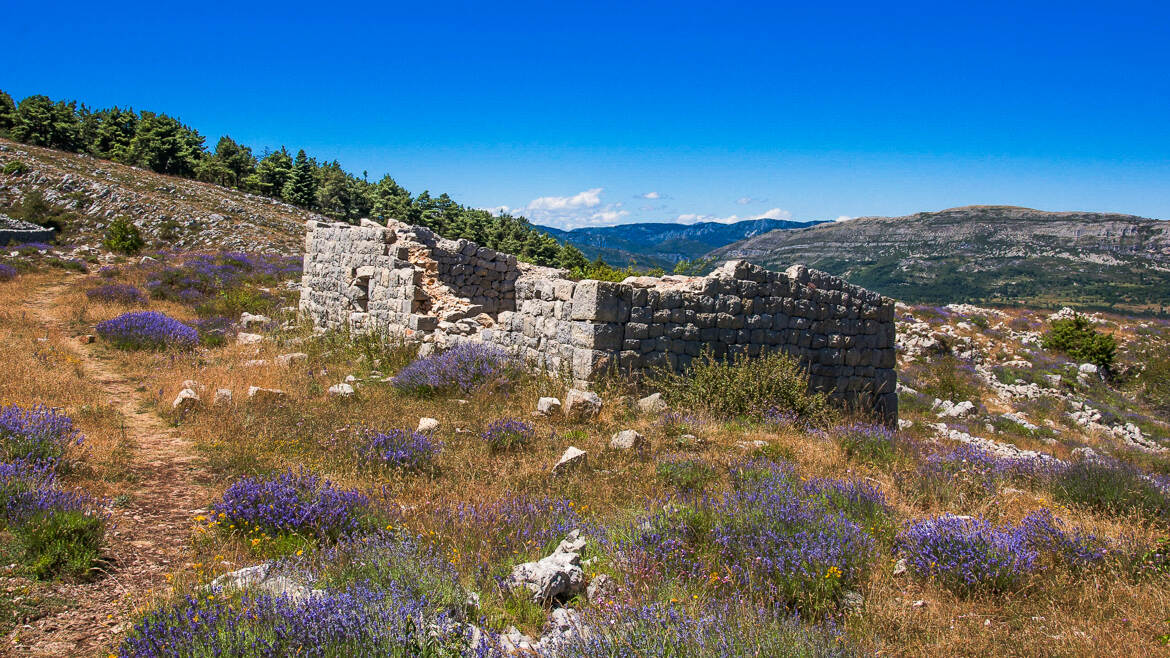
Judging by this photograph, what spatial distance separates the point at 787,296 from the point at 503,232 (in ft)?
109

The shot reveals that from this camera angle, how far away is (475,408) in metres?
7.89

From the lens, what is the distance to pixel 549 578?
11.2ft

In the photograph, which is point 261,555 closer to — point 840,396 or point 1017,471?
point 1017,471

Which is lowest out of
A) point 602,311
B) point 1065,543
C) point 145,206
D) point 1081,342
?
point 1081,342

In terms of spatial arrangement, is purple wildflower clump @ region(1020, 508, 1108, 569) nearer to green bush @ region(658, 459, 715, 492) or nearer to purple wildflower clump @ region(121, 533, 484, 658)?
green bush @ region(658, 459, 715, 492)

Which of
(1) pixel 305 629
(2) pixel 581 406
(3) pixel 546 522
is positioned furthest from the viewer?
(2) pixel 581 406

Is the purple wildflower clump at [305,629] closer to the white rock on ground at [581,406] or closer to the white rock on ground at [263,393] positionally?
the white rock on ground at [581,406]

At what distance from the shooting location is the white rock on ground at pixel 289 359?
9925mm

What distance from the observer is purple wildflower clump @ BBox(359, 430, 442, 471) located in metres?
5.55

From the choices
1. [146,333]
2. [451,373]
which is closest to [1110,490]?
[451,373]

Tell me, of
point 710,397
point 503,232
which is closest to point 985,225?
point 503,232

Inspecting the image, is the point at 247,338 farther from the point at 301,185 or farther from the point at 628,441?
the point at 301,185

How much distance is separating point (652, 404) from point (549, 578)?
16.3 ft

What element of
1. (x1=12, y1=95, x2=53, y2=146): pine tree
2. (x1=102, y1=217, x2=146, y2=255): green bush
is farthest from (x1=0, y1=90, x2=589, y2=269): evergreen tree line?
(x1=102, y1=217, x2=146, y2=255): green bush
